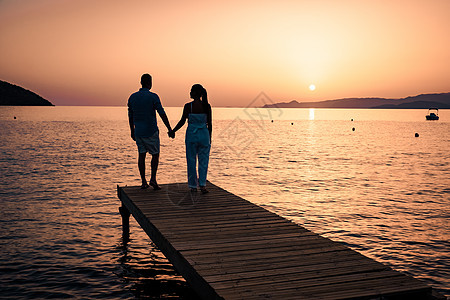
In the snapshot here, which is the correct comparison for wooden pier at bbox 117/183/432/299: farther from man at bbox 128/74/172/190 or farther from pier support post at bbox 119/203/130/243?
pier support post at bbox 119/203/130/243

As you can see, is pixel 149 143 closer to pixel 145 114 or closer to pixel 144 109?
pixel 145 114

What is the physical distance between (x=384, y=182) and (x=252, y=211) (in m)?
18.0

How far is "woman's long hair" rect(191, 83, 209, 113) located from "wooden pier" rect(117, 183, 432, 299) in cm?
237

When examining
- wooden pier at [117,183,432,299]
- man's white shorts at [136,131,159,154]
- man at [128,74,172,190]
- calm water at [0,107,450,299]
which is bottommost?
calm water at [0,107,450,299]

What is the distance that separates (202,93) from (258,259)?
14.8 feet

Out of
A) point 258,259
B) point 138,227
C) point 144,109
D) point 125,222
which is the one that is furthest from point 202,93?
point 138,227

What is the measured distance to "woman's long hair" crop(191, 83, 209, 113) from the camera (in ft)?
29.7

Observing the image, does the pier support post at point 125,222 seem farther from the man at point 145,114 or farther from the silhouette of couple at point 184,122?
the man at point 145,114

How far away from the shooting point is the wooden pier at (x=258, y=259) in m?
4.82

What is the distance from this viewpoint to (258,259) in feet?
19.3

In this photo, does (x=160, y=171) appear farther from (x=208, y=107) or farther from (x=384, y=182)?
(x=208, y=107)

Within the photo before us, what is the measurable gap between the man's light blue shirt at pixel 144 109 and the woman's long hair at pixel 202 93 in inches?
40.8

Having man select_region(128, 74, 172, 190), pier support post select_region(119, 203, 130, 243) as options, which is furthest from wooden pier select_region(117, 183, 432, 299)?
pier support post select_region(119, 203, 130, 243)

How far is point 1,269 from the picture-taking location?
9.48m
